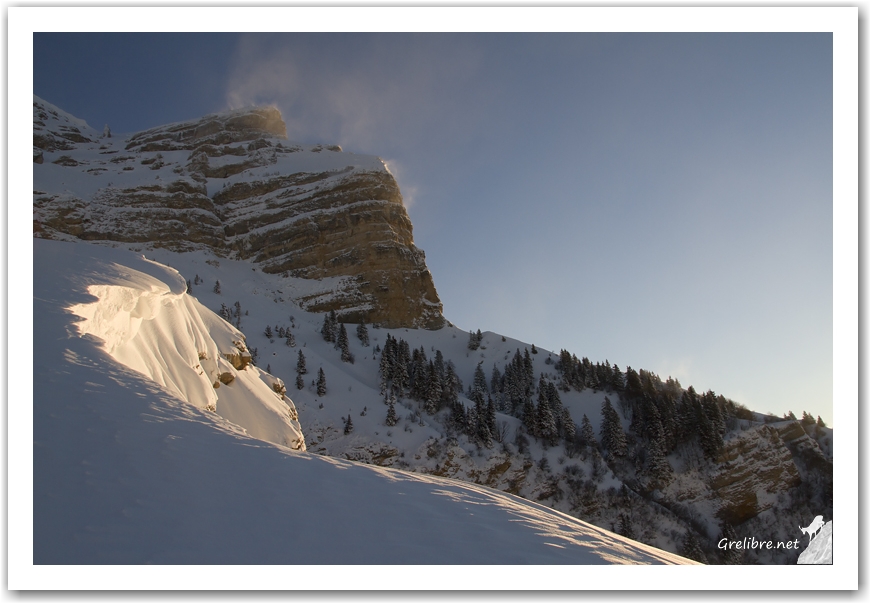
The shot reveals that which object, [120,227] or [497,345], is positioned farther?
[120,227]

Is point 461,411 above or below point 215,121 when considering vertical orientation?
below

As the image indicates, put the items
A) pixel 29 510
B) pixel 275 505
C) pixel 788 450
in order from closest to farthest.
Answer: pixel 29 510, pixel 275 505, pixel 788 450

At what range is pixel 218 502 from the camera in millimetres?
4566

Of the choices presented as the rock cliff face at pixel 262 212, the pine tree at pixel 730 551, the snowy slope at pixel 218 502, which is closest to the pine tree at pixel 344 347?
the rock cliff face at pixel 262 212

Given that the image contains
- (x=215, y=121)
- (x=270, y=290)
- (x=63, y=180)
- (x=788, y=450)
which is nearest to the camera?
(x=788, y=450)

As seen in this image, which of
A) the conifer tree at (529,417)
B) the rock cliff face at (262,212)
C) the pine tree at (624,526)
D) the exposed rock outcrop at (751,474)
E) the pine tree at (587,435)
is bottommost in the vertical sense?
the pine tree at (624,526)

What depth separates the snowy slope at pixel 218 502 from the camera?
3.93m

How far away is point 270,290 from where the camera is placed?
87.6 m

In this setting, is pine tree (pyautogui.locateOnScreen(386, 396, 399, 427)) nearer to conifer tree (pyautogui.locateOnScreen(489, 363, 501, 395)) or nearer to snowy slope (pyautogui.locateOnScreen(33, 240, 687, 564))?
conifer tree (pyautogui.locateOnScreen(489, 363, 501, 395))

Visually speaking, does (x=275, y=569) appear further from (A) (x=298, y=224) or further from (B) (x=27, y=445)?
(A) (x=298, y=224)

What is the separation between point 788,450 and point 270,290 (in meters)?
80.2

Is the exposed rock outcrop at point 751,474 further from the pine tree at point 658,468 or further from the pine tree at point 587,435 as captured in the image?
the pine tree at point 587,435

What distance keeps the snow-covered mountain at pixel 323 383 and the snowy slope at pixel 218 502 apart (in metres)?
0.04
